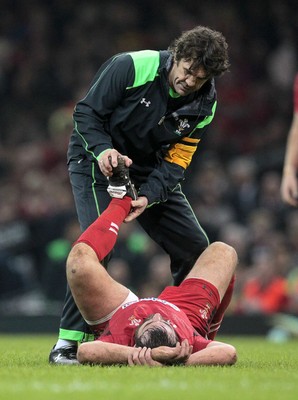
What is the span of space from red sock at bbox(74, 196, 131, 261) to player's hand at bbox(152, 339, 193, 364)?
2.22ft

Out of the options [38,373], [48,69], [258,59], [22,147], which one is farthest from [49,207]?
[38,373]

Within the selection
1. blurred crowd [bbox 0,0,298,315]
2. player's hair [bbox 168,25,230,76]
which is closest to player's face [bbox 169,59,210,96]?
player's hair [bbox 168,25,230,76]

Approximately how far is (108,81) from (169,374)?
2.07m

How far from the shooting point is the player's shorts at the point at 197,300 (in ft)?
21.7

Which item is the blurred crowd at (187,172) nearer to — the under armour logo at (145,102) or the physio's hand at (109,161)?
the under armour logo at (145,102)

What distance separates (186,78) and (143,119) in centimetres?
46

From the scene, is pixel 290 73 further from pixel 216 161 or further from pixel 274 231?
pixel 274 231

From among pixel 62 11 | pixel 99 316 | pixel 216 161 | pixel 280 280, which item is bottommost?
pixel 280 280

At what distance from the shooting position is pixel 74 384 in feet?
17.5

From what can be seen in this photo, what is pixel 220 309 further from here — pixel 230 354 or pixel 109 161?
pixel 109 161

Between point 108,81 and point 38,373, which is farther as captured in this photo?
point 108,81

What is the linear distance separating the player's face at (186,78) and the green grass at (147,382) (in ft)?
5.71

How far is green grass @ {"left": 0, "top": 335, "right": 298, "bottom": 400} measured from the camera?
16.2 feet

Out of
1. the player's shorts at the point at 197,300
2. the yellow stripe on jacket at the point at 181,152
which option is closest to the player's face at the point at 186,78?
the yellow stripe on jacket at the point at 181,152
